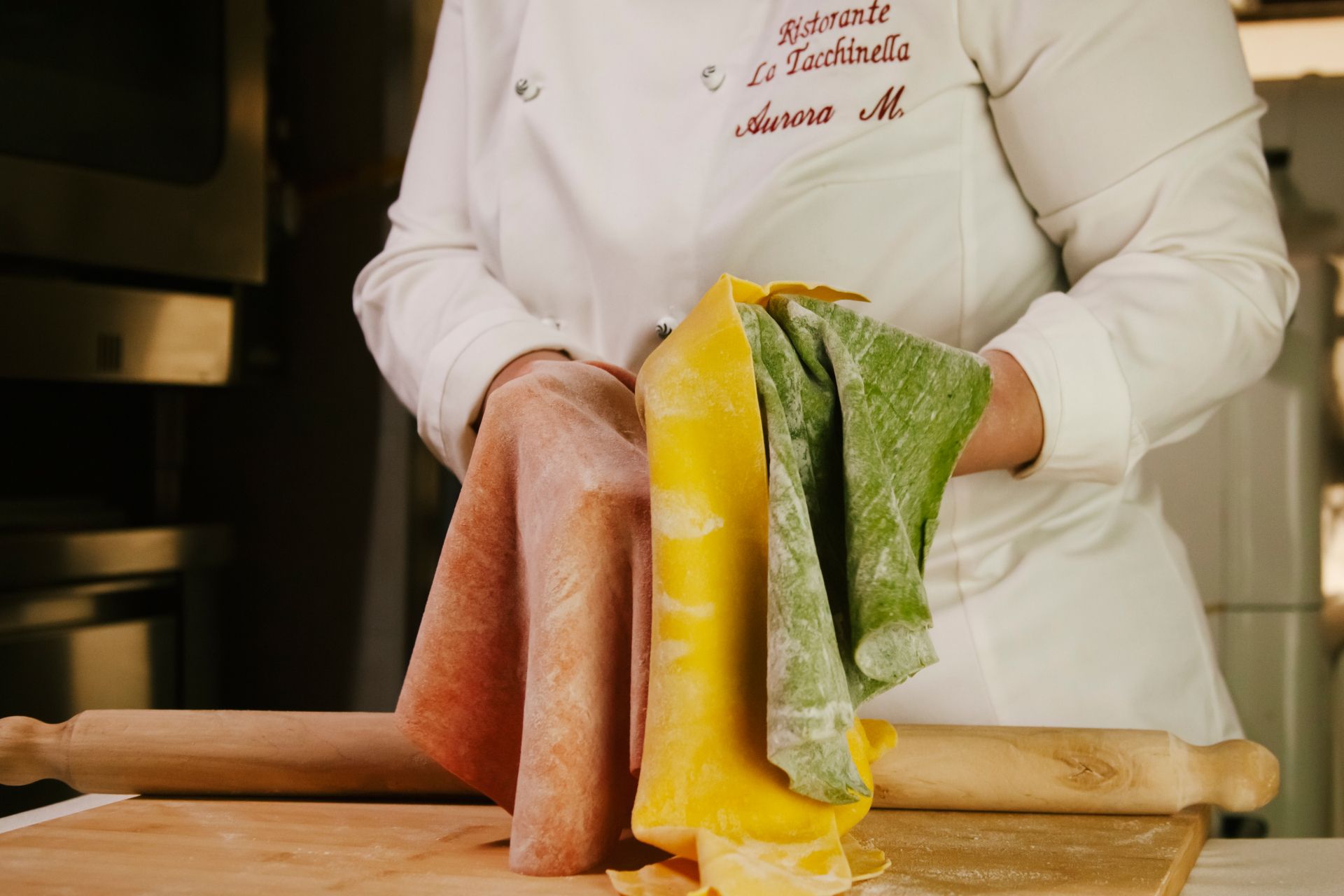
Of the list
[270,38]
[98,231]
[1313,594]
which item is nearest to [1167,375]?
[1313,594]

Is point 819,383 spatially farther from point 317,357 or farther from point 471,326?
point 317,357

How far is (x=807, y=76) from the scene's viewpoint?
2.32 feet

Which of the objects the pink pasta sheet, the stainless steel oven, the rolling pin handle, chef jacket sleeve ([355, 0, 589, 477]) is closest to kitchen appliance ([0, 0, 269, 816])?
the stainless steel oven

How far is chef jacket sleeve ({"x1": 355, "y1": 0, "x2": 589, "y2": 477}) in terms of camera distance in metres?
0.70

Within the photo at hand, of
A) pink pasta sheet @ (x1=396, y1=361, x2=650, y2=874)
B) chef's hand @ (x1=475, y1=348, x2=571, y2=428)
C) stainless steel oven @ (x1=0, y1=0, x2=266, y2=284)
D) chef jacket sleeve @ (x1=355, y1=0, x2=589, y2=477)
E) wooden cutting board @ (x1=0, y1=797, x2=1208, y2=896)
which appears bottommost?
wooden cutting board @ (x1=0, y1=797, x2=1208, y2=896)

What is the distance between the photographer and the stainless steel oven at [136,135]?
103 cm

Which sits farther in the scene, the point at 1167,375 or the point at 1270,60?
the point at 1270,60

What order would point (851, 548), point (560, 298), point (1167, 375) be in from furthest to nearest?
point (560, 298) → point (1167, 375) → point (851, 548)

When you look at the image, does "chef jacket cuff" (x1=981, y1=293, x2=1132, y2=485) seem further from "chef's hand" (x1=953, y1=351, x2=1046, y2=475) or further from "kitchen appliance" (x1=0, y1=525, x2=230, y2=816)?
"kitchen appliance" (x1=0, y1=525, x2=230, y2=816)

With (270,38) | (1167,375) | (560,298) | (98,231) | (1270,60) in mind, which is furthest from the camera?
(270,38)

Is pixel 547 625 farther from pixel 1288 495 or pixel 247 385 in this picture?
pixel 247 385

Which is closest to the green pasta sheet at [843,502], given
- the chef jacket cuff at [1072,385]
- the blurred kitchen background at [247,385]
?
the chef jacket cuff at [1072,385]

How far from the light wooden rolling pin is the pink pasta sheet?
0.35 feet

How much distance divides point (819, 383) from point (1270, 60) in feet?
3.34
